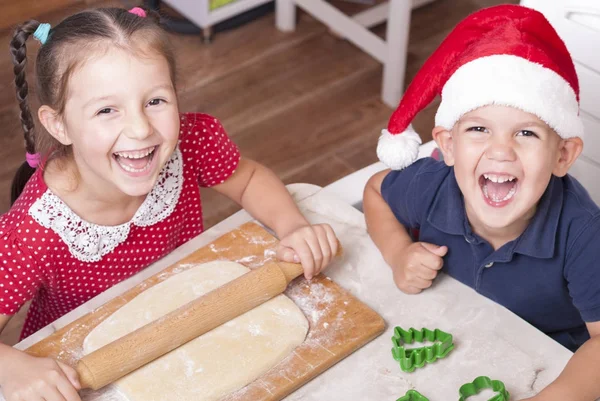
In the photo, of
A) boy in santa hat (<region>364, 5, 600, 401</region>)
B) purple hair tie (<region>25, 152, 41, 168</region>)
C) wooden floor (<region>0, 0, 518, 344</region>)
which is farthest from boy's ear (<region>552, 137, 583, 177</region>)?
wooden floor (<region>0, 0, 518, 344</region>)

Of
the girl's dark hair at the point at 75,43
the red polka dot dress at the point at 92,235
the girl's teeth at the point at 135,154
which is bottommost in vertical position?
the red polka dot dress at the point at 92,235

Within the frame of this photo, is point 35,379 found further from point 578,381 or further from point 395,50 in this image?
point 395,50

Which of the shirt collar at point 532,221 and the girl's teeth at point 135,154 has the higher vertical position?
the girl's teeth at point 135,154

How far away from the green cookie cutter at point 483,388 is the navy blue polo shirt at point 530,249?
8.6 inches

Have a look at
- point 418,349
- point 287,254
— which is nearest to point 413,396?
point 418,349

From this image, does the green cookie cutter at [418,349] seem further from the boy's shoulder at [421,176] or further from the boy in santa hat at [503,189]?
the boy's shoulder at [421,176]

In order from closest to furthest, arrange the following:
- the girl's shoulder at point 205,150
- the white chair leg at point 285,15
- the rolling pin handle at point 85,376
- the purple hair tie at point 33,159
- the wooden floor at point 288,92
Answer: the rolling pin handle at point 85,376, the purple hair tie at point 33,159, the girl's shoulder at point 205,150, the wooden floor at point 288,92, the white chair leg at point 285,15

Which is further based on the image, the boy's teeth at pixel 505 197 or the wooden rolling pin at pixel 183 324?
the boy's teeth at pixel 505 197

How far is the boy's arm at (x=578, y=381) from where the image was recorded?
1.03m

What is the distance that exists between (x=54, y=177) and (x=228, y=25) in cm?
196

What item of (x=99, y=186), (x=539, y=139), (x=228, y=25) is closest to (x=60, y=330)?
(x=99, y=186)

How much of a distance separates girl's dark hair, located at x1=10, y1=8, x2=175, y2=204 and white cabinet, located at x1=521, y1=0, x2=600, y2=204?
0.71 m

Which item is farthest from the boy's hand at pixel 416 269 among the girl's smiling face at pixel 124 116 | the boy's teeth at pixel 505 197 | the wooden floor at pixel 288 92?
the wooden floor at pixel 288 92

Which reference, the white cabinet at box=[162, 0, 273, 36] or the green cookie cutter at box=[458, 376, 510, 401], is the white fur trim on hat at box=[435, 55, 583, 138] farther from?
the white cabinet at box=[162, 0, 273, 36]
